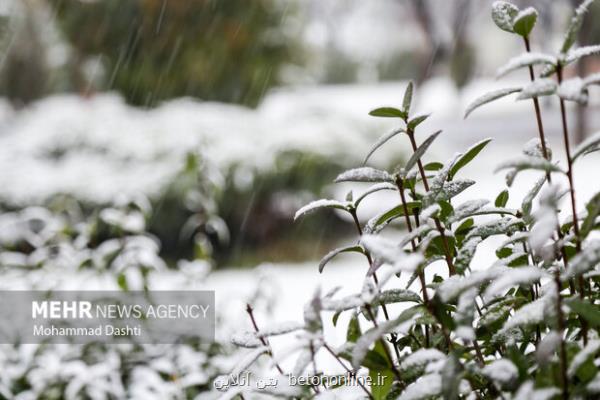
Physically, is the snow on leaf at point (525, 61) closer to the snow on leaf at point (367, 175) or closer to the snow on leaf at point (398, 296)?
the snow on leaf at point (367, 175)

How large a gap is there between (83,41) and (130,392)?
933cm

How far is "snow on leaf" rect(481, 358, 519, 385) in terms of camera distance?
0.67m

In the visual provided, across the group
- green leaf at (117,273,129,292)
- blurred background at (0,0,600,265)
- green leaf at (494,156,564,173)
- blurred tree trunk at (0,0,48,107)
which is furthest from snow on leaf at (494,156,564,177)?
blurred tree trunk at (0,0,48,107)

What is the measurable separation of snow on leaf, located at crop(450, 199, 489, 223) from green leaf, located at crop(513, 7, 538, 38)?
25 centimetres

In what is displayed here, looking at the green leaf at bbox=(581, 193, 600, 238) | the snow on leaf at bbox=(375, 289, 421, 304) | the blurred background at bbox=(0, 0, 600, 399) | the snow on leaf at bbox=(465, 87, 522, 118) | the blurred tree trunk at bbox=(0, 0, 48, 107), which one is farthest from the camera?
the blurred tree trunk at bbox=(0, 0, 48, 107)

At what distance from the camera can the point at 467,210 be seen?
93cm

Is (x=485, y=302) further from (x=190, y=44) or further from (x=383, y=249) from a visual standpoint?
(x=190, y=44)

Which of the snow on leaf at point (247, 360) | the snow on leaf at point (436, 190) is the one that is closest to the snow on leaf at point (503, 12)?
the snow on leaf at point (436, 190)

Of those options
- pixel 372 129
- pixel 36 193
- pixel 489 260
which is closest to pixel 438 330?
pixel 489 260

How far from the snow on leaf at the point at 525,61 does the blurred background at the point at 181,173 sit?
0.86 ft

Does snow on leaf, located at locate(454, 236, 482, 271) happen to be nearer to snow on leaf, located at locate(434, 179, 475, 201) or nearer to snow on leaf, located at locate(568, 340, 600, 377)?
snow on leaf, located at locate(434, 179, 475, 201)

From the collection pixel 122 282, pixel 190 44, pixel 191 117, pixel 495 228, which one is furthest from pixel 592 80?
pixel 190 44

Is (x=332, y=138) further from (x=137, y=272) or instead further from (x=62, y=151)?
(x=137, y=272)

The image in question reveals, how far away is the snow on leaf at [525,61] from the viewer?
0.73 m
